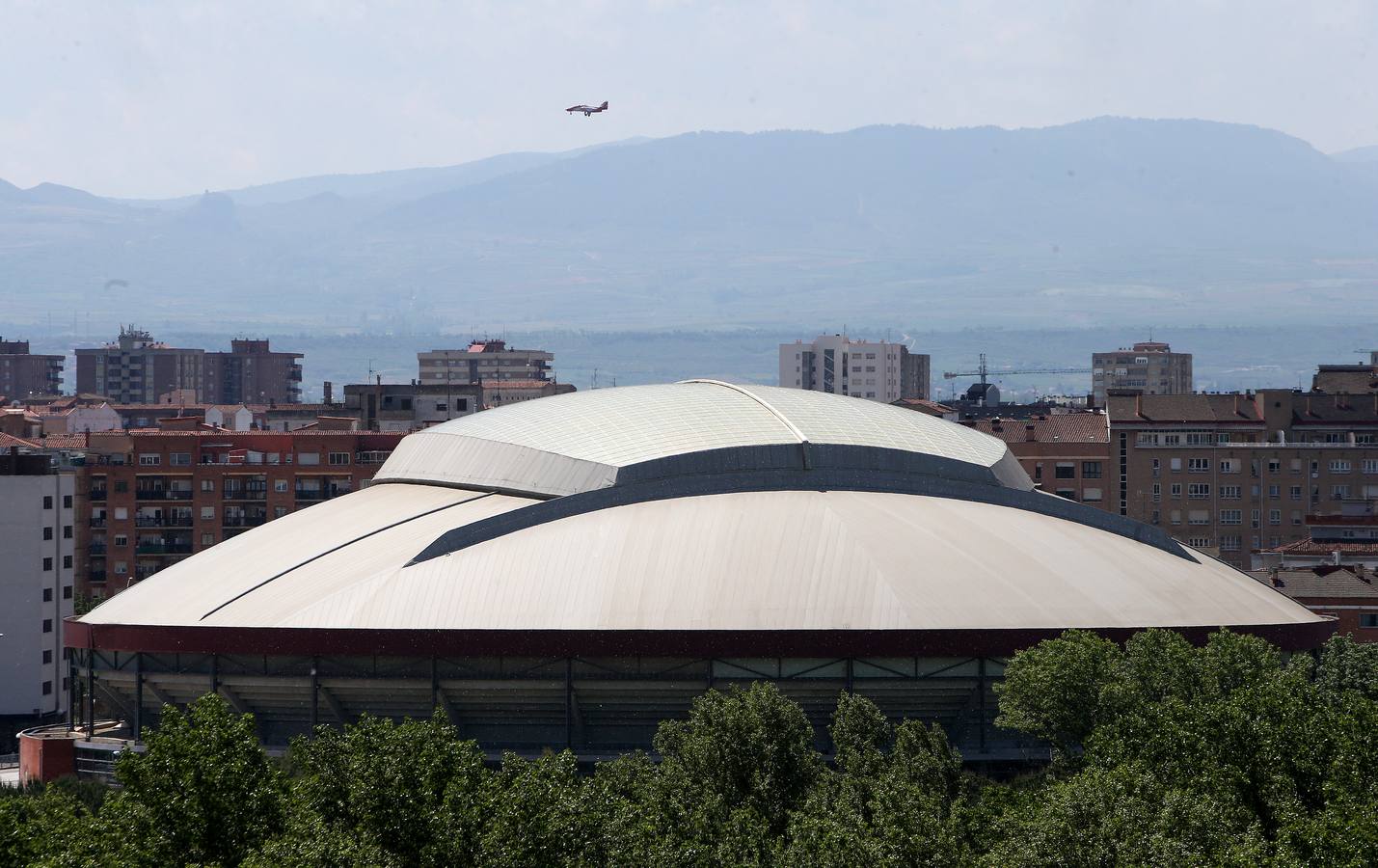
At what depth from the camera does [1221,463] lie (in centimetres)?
13750

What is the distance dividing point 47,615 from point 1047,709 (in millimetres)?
62047

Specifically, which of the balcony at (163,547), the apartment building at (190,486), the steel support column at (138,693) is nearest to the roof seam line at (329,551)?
the steel support column at (138,693)

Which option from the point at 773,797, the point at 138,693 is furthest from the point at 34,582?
the point at 773,797

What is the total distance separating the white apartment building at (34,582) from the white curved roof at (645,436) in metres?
27.4

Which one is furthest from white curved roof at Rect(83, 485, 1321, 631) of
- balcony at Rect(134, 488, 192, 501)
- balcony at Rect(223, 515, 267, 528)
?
balcony at Rect(134, 488, 192, 501)

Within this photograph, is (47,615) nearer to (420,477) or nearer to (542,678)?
(420,477)

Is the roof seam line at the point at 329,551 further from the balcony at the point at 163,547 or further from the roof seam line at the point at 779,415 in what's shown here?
the balcony at the point at 163,547

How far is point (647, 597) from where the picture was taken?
61.1 metres

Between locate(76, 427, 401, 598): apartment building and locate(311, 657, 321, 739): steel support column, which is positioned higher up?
locate(76, 427, 401, 598): apartment building

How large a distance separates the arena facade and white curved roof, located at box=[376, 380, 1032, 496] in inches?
9.0

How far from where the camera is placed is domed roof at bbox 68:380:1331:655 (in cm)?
6044

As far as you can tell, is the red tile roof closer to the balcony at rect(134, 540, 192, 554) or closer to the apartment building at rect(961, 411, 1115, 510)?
the apartment building at rect(961, 411, 1115, 510)

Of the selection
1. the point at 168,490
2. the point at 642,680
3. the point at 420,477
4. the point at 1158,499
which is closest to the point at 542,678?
the point at 642,680

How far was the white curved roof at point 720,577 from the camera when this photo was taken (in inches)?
2397
